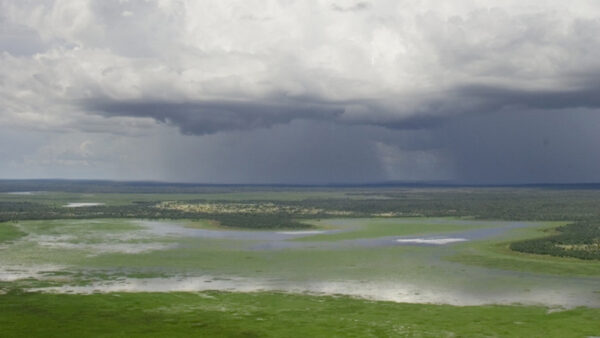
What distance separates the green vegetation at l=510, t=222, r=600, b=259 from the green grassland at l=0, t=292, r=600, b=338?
3185 centimetres

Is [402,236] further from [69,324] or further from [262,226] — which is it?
[69,324]

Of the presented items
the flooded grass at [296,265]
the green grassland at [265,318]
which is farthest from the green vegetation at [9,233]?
the green grassland at [265,318]

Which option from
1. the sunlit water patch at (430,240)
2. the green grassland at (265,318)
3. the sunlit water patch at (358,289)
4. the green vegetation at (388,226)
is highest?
the green vegetation at (388,226)

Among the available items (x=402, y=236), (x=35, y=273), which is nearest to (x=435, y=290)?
(x=35, y=273)

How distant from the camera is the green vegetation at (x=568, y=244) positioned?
73.9 m

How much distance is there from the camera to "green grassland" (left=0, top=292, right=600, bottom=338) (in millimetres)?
38875

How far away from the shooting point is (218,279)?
58156mm

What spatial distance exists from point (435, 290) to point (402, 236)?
47.5 m

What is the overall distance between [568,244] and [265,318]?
2263 inches

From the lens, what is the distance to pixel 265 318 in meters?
42.7

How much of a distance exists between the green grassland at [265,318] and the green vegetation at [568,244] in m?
31.9

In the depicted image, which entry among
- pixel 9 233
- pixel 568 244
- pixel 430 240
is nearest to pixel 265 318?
pixel 430 240

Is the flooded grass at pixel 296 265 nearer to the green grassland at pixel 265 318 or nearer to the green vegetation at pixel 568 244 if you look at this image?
the green grassland at pixel 265 318

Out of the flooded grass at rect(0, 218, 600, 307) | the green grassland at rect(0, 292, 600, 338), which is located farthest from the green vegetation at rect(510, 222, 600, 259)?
the green grassland at rect(0, 292, 600, 338)
